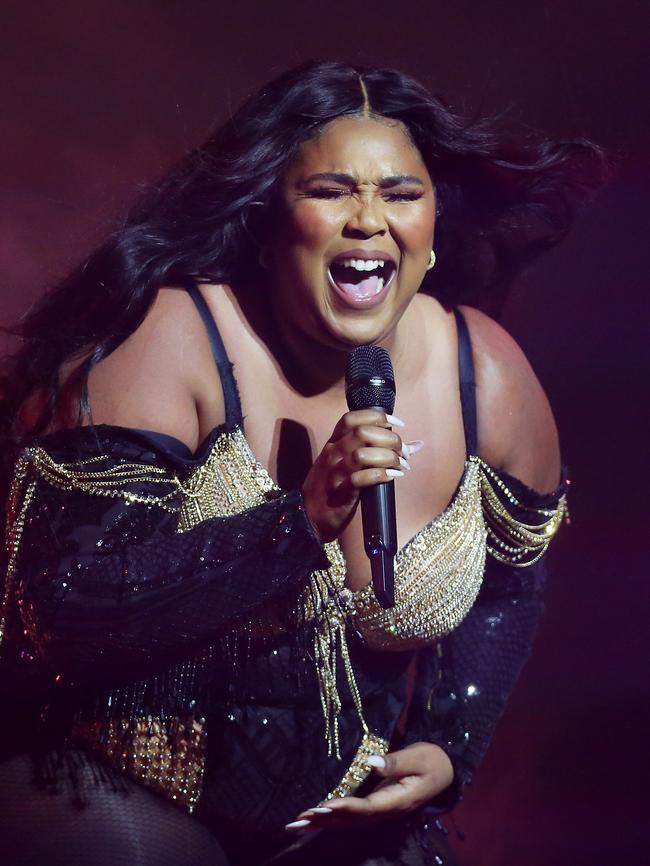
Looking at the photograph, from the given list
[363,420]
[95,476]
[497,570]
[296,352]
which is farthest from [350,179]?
[497,570]

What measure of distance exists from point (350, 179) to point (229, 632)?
620 millimetres

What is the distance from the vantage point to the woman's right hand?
1242 millimetres

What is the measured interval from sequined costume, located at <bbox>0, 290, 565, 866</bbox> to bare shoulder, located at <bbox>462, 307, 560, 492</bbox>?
0.03m

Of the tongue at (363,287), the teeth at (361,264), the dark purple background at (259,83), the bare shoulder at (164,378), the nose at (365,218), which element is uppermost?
the dark purple background at (259,83)

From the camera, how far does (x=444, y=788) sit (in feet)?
5.65

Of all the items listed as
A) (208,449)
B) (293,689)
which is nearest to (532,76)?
(208,449)

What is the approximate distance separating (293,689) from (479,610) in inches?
17.5

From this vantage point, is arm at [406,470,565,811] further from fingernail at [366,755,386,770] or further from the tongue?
the tongue

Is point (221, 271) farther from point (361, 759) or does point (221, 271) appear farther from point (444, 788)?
point (444, 788)

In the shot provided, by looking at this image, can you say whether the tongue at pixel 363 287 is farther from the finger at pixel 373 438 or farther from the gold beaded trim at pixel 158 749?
the gold beaded trim at pixel 158 749

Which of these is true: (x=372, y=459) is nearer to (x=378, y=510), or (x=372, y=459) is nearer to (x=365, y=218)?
(x=378, y=510)

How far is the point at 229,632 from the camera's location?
148 cm

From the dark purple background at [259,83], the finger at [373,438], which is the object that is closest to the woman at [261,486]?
the finger at [373,438]

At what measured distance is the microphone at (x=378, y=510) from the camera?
1.24 metres
